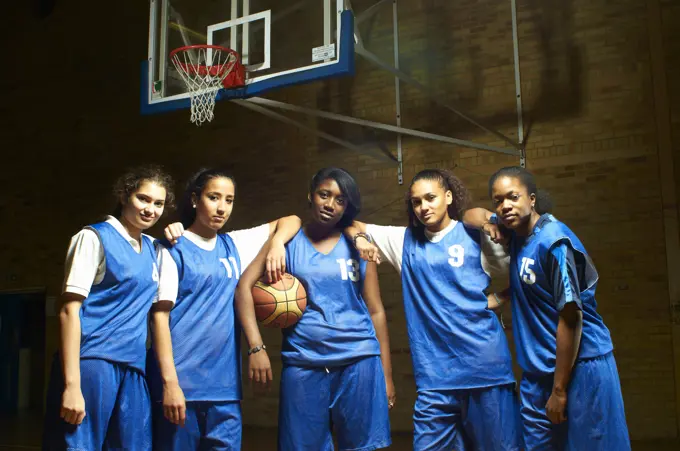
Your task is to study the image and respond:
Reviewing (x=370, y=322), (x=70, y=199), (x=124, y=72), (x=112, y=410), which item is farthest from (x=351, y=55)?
(x=70, y=199)

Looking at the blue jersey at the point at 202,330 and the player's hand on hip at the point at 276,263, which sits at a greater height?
the player's hand on hip at the point at 276,263

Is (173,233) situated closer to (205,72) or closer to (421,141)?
(205,72)

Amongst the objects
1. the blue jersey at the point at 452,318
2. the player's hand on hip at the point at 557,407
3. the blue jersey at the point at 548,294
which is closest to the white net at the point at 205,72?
the blue jersey at the point at 452,318

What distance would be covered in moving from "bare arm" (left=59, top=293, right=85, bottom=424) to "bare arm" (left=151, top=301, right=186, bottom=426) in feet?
1.40

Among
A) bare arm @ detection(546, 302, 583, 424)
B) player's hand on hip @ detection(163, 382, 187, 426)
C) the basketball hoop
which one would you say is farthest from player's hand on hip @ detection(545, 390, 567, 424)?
the basketball hoop

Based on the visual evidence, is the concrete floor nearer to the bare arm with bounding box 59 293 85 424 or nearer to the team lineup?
the team lineup

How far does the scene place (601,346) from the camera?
10.8 feet

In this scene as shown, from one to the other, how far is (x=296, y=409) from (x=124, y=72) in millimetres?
6969

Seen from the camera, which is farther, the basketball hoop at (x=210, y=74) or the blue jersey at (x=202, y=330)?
the basketball hoop at (x=210, y=74)

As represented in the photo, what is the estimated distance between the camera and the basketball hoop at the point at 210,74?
19.1 feet

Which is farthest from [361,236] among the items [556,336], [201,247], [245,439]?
[245,439]

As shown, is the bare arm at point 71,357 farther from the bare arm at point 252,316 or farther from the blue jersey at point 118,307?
the bare arm at point 252,316

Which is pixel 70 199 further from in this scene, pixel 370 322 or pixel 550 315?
pixel 550 315

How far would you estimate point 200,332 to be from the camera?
12.1 ft
